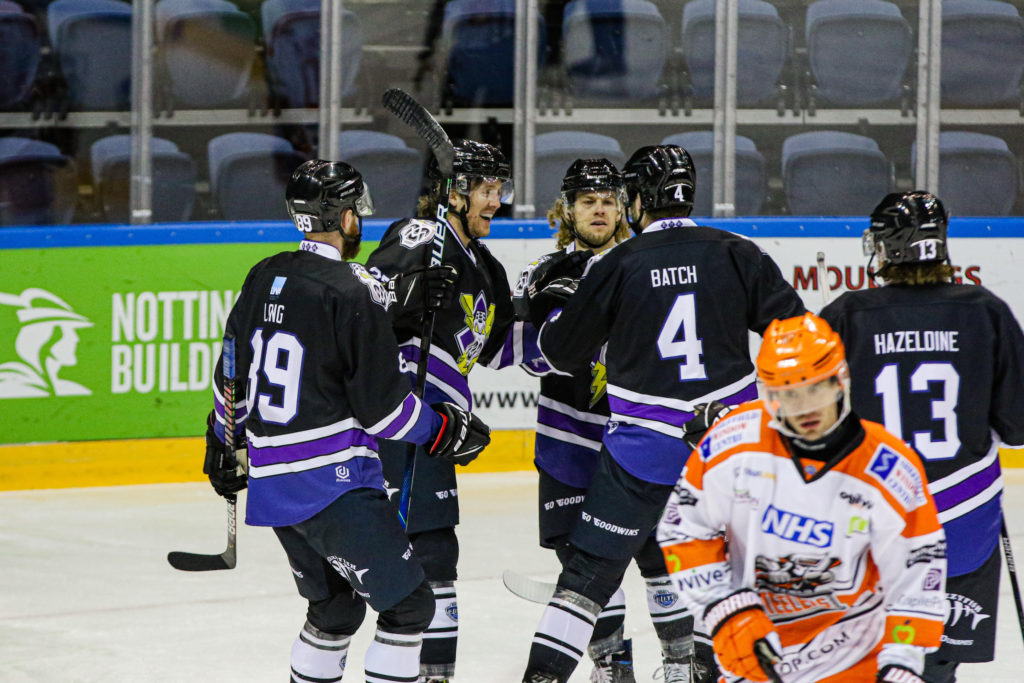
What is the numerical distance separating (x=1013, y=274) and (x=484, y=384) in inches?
94.6

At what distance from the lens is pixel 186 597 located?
417cm

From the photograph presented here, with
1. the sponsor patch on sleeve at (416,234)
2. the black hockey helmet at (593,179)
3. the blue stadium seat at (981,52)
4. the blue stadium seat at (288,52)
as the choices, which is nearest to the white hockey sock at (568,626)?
the sponsor patch on sleeve at (416,234)

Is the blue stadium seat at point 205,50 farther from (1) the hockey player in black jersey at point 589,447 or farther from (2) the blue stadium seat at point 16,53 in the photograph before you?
(1) the hockey player in black jersey at point 589,447

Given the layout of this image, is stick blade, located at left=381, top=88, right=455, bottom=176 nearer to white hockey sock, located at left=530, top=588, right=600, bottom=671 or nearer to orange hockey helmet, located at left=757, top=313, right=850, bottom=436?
white hockey sock, located at left=530, top=588, right=600, bottom=671

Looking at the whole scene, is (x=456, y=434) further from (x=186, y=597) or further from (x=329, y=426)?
(x=186, y=597)

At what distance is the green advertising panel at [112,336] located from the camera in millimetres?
5320

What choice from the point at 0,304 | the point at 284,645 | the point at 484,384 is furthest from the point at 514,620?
the point at 0,304

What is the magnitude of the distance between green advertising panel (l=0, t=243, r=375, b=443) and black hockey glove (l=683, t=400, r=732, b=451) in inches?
127

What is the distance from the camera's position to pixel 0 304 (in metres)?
5.29

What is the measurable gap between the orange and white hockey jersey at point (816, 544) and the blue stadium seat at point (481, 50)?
4.22 metres

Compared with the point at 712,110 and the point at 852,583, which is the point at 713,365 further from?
the point at 712,110

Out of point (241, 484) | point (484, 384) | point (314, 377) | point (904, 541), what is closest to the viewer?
point (904, 541)

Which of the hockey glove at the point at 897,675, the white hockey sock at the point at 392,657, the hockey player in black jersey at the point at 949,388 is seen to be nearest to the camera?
the hockey glove at the point at 897,675

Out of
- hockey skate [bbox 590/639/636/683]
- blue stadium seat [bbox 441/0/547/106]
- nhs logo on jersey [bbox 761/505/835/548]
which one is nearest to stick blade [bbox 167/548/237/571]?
hockey skate [bbox 590/639/636/683]
